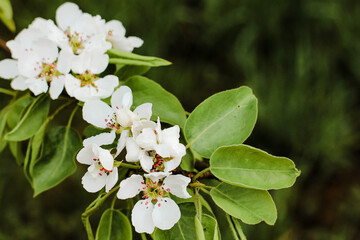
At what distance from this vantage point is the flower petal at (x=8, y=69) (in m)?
1.00

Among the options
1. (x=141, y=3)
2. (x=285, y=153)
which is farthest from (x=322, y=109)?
(x=141, y=3)

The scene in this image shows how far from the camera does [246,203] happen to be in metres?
0.85

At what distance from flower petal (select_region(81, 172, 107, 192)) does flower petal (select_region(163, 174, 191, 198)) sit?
0.13 meters

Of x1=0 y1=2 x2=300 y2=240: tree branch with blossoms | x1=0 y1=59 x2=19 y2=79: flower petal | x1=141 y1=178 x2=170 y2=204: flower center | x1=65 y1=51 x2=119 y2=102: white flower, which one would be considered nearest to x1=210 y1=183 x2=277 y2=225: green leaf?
x1=0 y1=2 x2=300 y2=240: tree branch with blossoms

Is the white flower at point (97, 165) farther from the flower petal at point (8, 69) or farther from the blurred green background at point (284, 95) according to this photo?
the blurred green background at point (284, 95)

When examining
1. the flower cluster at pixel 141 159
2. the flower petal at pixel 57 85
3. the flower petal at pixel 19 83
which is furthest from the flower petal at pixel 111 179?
the flower petal at pixel 19 83

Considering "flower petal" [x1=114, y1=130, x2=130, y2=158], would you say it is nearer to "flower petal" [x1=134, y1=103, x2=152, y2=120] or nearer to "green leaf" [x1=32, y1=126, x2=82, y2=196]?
"flower petal" [x1=134, y1=103, x2=152, y2=120]

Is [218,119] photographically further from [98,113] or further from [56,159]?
[56,159]

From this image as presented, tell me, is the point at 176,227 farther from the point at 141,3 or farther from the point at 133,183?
the point at 141,3

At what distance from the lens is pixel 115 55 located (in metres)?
0.96

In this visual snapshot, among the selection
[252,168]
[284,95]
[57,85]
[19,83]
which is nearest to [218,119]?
[252,168]

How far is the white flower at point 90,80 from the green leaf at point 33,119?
0.38 ft

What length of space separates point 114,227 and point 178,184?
0.66 ft

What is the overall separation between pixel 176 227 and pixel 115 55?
0.40 m
